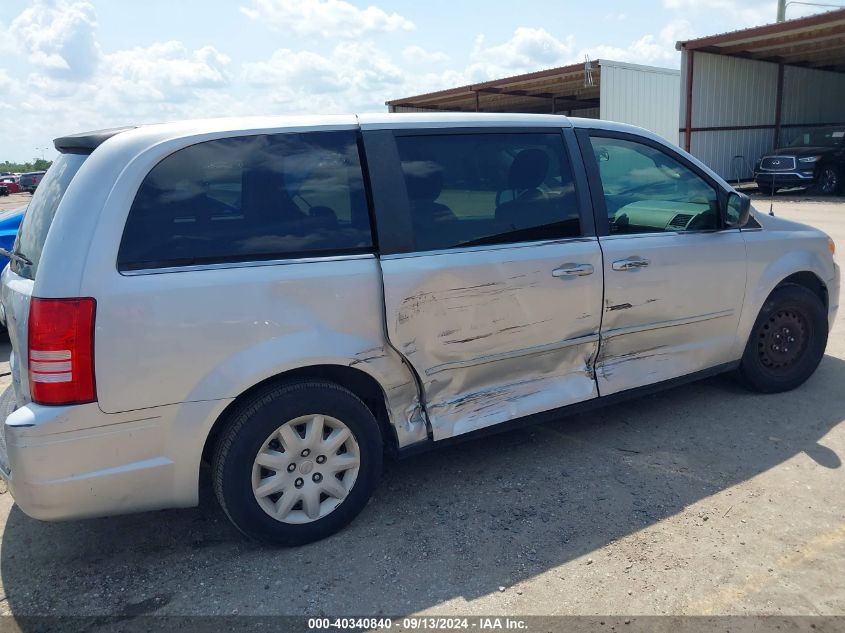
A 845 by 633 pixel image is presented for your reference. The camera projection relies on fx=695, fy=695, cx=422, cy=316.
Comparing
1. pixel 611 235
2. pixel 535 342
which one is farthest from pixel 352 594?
pixel 611 235

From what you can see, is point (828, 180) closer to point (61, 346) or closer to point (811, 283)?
point (811, 283)

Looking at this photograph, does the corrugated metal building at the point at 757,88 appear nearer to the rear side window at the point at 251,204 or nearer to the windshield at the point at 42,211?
the rear side window at the point at 251,204

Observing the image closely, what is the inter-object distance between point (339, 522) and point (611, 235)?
2038 mm

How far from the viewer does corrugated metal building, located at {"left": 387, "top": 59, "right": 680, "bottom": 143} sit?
783 inches

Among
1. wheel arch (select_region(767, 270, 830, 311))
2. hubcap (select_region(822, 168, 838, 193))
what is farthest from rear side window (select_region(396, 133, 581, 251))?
hubcap (select_region(822, 168, 838, 193))

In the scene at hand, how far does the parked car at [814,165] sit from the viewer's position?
19.3 meters

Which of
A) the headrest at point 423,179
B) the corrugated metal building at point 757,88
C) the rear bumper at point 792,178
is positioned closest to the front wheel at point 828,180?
the rear bumper at point 792,178

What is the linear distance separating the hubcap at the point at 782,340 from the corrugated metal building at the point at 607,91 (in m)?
16.2

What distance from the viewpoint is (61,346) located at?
8.15ft

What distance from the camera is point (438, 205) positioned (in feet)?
10.7

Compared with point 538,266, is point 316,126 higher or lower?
higher

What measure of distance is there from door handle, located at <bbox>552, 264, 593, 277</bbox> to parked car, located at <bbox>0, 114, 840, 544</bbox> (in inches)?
0.4

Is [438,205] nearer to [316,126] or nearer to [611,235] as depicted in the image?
[316,126]

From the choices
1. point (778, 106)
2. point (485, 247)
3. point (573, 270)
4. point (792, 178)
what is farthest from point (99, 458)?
point (778, 106)
